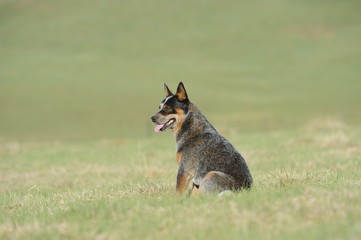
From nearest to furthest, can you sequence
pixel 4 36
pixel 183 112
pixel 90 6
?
pixel 183 112 → pixel 4 36 → pixel 90 6

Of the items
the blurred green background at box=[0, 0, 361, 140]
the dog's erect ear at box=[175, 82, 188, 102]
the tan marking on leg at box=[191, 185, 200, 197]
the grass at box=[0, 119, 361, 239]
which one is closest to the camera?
the grass at box=[0, 119, 361, 239]

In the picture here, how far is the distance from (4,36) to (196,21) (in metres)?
26.7

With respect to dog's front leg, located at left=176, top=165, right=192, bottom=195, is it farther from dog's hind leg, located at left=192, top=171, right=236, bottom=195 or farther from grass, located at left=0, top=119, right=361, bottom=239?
dog's hind leg, located at left=192, top=171, right=236, bottom=195

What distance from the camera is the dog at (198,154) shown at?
32.1 feet

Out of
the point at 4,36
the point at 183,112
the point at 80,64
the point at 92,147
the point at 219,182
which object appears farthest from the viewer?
the point at 4,36

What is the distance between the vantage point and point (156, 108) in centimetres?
5119

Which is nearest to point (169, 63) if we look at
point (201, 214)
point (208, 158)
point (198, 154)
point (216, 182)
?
point (198, 154)

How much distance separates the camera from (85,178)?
18.6m

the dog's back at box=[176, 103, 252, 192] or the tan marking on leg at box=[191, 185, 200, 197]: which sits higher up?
the dog's back at box=[176, 103, 252, 192]

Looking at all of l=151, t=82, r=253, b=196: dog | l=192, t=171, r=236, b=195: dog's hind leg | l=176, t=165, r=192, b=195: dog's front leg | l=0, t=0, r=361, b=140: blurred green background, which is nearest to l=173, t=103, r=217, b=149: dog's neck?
l=151, t=82, r=253, b=196: dog

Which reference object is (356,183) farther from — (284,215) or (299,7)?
(299,7)

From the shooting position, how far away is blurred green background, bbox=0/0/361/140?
49.7 meters

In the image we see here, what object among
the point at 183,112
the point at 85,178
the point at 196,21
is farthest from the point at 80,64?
the point at 183,112

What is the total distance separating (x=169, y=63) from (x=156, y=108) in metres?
24.2
